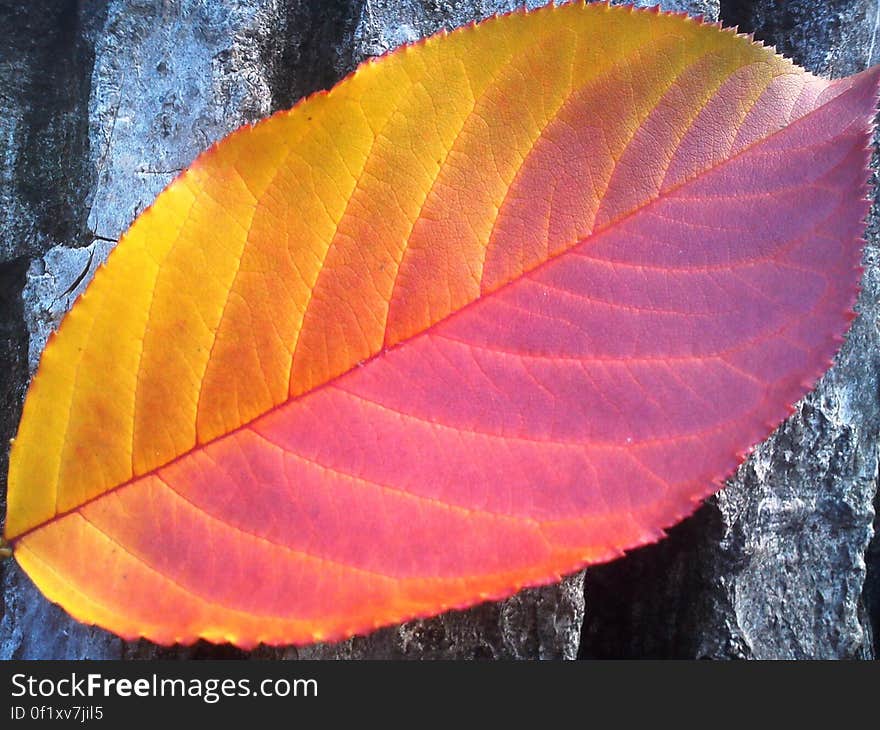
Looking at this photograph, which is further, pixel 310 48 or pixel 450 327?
pixel 310 48

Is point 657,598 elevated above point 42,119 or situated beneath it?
situated beneath

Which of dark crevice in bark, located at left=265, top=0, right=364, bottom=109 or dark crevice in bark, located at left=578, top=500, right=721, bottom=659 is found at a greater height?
dark crevice in bark, located at left=265, top=0, right=364, bottom=109

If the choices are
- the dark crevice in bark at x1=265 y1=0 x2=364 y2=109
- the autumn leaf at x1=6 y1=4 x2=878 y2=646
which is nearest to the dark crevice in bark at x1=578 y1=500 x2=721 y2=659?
the autumn leaf at x1=6 y1=4 x2=878 y2=646

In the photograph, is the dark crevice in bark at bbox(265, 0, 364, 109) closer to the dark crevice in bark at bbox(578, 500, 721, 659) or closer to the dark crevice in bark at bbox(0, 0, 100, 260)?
Result: the dark crevice in bark at bbox(0, 0, 100, 260)

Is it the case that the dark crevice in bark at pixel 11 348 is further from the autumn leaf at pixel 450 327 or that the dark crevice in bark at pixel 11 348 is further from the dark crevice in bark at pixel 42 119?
the autumn leaf at pixel 450 327

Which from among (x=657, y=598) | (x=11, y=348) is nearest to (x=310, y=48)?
(x=11, y=348)

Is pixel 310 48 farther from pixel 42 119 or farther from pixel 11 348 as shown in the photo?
pixel 11 348

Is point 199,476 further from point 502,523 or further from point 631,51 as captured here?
point 631,51

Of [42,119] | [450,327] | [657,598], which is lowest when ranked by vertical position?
[657,598]

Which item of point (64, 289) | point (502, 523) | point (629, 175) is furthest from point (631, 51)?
point (64, 289)
